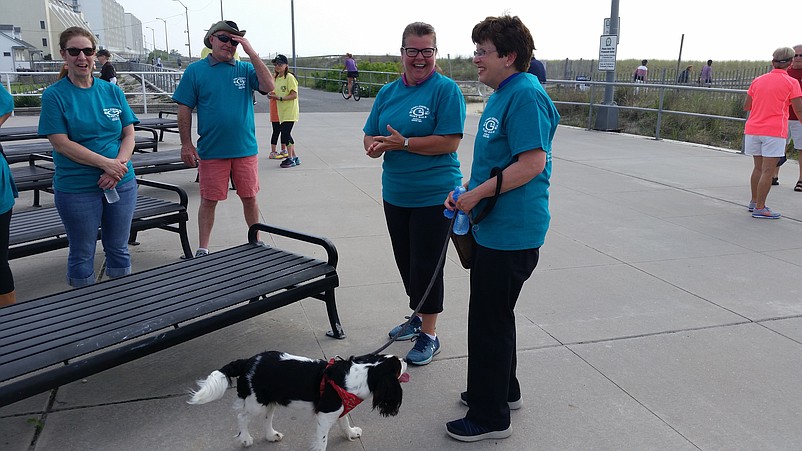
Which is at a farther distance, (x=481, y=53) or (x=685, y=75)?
(x=685, y=75)

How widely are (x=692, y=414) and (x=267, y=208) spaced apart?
5.26 metres

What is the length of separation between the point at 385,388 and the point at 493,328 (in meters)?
0.56

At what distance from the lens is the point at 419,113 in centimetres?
347

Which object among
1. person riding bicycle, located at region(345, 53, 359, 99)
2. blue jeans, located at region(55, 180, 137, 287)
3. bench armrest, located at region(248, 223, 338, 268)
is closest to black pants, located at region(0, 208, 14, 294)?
blue jeans, located at region(55, 180, 137, 287)

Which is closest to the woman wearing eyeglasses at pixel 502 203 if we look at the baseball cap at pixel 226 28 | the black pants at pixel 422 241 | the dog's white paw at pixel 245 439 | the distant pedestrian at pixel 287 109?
the black pants at pixel 422 241

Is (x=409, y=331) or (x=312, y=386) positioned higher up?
(x=312, y=386)

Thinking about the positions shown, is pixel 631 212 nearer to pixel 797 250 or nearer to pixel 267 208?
pixel 797 250

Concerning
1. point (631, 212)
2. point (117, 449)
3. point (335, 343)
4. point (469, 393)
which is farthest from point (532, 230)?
point (631, 212)

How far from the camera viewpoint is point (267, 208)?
730 centimetres

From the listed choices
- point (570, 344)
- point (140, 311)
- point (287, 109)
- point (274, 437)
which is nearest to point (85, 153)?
point (140, 311)

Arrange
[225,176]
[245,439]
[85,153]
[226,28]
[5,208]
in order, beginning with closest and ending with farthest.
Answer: [245,439], [5,208], [85,153], [226,28], [225,176]

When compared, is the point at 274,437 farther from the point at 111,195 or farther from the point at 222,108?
the point at 222,108

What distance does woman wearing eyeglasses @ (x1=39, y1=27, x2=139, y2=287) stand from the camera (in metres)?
3.76

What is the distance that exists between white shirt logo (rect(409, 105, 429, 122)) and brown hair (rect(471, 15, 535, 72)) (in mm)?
816
